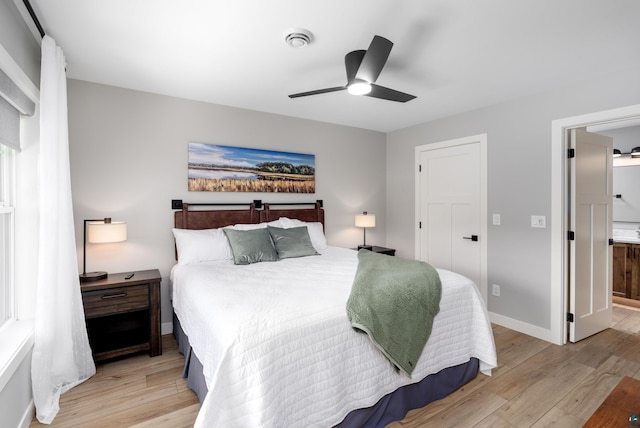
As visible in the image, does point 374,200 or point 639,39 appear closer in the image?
point 639,39

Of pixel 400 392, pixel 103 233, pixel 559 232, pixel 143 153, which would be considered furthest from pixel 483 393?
pixel 143 153

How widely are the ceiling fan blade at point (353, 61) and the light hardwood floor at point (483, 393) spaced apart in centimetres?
228

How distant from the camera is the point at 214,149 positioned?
3.57 m

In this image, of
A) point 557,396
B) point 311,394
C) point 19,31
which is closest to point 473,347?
point 557,396

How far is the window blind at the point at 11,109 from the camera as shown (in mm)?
1812

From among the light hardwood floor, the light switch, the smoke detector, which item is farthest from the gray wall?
the smoke detector

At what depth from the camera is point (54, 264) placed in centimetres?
209

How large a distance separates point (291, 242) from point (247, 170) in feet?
3.47

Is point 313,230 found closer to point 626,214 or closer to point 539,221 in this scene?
point 539,221

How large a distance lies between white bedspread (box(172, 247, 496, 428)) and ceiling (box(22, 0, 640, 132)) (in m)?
1.67

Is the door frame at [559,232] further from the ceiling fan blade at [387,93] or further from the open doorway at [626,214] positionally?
the open doorway at [626,214]

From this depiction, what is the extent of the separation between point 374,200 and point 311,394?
3.56m

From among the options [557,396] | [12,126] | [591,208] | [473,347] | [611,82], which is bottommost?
[557,396]

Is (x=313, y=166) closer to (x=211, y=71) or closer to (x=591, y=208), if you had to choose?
(x=211, y=71)
